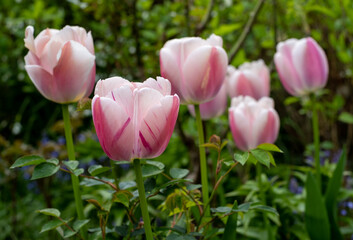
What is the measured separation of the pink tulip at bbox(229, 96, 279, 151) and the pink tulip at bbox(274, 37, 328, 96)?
180 mm

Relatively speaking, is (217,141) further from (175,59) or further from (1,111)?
(1,111)

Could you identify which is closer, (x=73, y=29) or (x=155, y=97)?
(x=155, y=97)

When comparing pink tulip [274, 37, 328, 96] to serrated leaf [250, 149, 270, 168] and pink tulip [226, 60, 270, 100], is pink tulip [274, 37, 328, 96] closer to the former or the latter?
pink tulip [226, 60, 270, 100]

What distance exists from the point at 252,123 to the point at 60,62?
56cm

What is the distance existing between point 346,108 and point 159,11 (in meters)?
1.54

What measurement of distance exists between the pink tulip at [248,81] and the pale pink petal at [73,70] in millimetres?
611

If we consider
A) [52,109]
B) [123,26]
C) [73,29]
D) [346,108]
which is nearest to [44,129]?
[52,109]

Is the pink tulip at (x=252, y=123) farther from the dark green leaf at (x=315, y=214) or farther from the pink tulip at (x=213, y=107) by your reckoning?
the dark green leaf at (x=315, y=214)

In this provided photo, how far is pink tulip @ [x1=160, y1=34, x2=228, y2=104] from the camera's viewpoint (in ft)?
2.40

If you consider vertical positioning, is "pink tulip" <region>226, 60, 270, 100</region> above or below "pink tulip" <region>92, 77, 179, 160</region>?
below

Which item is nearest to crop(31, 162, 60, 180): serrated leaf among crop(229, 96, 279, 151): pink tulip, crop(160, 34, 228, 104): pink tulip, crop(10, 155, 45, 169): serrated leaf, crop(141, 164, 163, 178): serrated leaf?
crop(10, 155, 45, 169): serrated leaf

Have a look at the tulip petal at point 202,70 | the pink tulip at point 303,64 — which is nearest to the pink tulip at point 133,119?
the tulip petal at point 202,70

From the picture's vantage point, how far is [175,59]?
74cm

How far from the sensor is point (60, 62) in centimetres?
69
